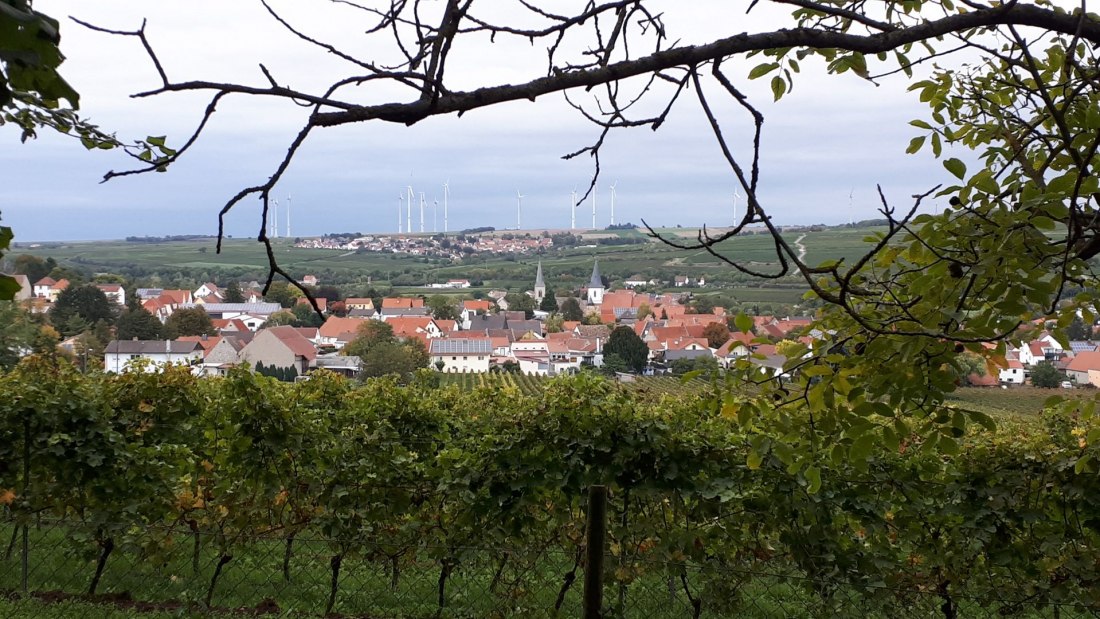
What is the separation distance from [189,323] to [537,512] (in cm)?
5285

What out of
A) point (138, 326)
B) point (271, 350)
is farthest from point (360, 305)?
point (271, 350)

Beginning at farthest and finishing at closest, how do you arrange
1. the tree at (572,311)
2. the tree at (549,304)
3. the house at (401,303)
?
the tree at (549,304), the tree at (572,311), the house at (401,303)

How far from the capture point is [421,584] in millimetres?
5242

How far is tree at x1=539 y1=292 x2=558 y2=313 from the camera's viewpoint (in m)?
84.4

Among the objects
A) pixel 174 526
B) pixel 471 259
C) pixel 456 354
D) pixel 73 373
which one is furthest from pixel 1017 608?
pixel 471 259

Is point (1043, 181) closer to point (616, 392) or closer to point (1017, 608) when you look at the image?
point (1017, 608)

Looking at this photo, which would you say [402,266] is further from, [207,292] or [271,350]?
[271,350]

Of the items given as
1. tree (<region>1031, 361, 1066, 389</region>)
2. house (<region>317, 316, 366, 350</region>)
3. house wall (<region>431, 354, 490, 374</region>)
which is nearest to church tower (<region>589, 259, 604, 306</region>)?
house (<region>317, 316, 366, 350</region>)

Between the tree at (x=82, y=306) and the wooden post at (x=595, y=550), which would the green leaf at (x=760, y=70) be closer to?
the wooden post at (x=595, y=550)

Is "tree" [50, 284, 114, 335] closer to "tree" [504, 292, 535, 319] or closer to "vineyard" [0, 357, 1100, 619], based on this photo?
"tree" [504, 292, 535, 319]

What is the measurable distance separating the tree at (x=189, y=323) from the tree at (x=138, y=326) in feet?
3.39

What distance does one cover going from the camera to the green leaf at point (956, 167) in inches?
86.8

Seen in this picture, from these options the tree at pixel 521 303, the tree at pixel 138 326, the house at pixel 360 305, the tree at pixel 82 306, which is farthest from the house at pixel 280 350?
the tree at pixel 521 303

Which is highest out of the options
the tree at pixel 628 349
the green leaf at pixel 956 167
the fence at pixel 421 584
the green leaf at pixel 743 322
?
the green leaf at pixel 956 167
